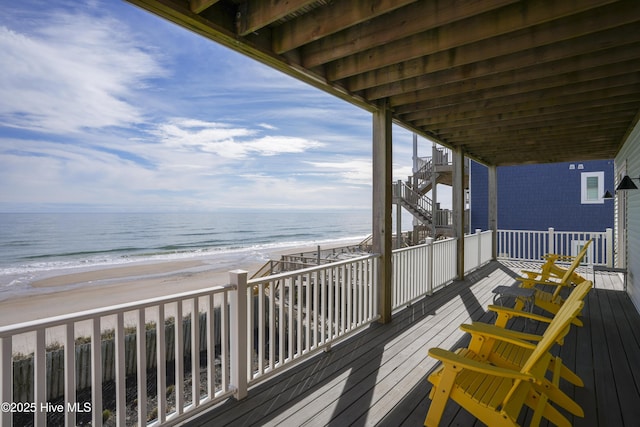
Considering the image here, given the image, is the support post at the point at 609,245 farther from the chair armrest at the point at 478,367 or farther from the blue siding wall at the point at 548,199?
the chair armrest at the point at 478,367

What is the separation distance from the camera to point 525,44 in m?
2.64

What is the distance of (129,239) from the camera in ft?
81.7

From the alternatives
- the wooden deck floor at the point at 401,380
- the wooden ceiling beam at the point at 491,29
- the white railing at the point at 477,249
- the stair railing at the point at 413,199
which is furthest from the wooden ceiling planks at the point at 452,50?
the stair railing at the point at 413,199

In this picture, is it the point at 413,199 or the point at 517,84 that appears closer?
the point at 517,84

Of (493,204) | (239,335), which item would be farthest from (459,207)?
(239,335)

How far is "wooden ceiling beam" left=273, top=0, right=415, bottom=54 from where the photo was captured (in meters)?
2.22

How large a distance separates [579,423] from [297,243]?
26422mm

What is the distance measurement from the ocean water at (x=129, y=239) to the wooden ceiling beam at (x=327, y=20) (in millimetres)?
16926

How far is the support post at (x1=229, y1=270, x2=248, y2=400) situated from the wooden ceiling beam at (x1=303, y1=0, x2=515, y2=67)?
78.1 inches

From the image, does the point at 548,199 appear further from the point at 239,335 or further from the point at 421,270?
the point at 239,335

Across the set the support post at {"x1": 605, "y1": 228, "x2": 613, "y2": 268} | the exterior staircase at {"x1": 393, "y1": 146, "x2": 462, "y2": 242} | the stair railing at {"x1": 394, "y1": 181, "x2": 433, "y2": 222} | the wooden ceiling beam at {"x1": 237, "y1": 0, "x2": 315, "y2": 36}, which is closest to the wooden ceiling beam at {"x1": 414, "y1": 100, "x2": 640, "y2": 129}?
the wooden ceiling beam at {"x1": 237, "y1": 0, "x2": 315, "y2": 36}

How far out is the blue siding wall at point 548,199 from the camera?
11.1 m

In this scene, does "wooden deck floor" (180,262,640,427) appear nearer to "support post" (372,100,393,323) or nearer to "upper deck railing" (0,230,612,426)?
"upper deck railing" (0,230,612,426)

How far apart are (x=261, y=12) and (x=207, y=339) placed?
2344mm
